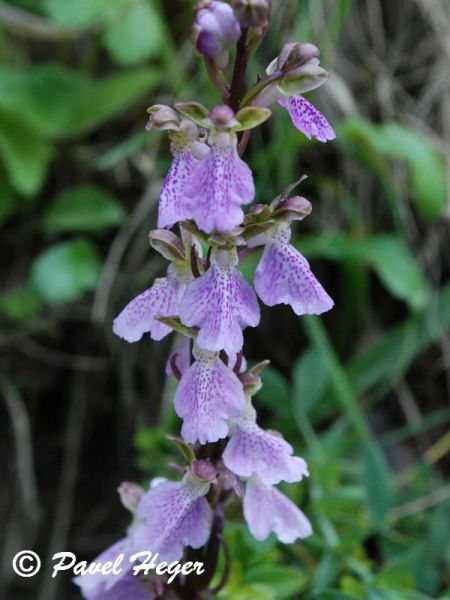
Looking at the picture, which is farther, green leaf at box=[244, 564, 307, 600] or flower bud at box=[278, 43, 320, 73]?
green leaf at box=[244, 564, 307, 600]

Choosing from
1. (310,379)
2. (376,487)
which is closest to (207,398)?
(376,487)

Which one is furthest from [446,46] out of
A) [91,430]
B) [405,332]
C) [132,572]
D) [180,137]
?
[132,572]

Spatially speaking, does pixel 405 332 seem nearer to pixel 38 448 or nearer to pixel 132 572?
pixel 38 448

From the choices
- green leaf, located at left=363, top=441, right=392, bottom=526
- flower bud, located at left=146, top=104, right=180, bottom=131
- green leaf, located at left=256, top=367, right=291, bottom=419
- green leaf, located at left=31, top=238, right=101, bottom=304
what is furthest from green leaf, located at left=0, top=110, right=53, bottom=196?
flower bud, located at left=146, top=104, right=180, bottom=131

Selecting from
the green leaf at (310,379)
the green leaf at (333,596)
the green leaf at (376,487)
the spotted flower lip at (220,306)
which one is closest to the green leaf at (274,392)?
the green leaf at (310,379)

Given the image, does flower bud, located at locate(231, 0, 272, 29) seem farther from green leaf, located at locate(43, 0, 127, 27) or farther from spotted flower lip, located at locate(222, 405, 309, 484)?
green leaf, located at locate(43, 0, 127, 27)
